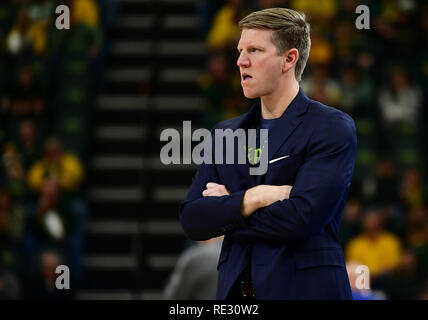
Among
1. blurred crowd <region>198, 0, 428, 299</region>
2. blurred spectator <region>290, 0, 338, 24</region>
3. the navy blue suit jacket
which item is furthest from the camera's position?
blurred spectator <region>290, 0, 338, 24</region>

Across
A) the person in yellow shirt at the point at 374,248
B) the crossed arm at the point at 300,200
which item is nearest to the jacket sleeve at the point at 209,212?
the crossed arm at the point at 300,200

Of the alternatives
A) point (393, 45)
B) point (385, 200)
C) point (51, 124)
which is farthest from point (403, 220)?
point (51, 124)

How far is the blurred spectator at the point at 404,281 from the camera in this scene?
23.3 feet

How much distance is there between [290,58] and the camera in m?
2.44

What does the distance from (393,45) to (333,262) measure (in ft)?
21.8

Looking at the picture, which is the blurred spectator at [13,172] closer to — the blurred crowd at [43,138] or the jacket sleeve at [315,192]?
the blurred crowd at [43,138]

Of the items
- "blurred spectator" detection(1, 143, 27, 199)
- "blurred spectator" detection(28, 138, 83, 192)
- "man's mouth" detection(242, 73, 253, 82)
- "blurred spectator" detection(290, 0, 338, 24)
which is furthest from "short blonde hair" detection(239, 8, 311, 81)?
"blurred spectator" detection(1, 143, 27, 199)

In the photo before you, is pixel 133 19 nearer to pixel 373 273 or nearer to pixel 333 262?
pixel 373 273

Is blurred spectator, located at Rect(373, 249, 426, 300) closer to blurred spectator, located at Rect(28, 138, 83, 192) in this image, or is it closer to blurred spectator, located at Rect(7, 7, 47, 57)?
blurred spectator, located at Rect(28, 138, 83, 192)

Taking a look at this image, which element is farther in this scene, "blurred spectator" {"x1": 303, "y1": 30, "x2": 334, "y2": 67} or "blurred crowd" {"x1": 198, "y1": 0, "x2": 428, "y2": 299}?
"blurred spectator" {"x1": 303, "y1": 30, "x2": 334, "y2": 67}

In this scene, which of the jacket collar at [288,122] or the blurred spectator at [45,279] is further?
the blurred spectator at [45,279]

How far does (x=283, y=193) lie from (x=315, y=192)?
12cm

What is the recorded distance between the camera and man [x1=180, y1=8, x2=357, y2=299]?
7.52 ft

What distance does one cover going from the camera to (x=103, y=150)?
901 centimetres
